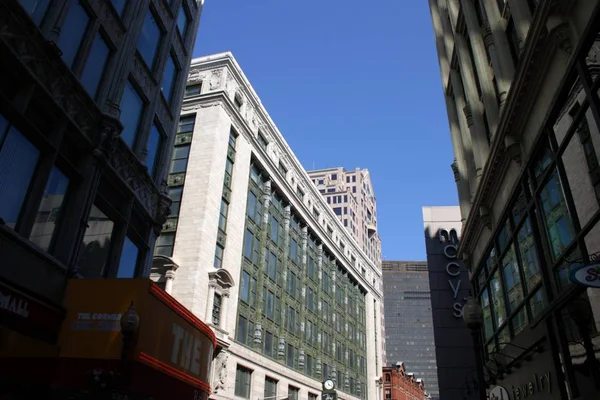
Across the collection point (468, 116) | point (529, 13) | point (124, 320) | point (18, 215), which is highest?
point (468, 116)

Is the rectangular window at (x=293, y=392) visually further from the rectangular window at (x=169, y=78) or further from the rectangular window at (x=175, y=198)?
the rectangular window at (x=169, y=78)

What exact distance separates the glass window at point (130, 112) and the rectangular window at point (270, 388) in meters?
32.5

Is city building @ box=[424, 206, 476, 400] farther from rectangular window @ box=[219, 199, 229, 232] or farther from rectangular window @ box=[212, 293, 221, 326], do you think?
rectangular window @ box=[219, 199, 229, 232]

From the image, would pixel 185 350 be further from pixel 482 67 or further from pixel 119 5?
pixel 482 67

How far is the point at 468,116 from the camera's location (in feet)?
82.1

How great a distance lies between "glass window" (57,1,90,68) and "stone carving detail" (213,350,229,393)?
27198 mm

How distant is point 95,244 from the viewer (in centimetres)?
1656

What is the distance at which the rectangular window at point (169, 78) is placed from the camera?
2276 centimetres

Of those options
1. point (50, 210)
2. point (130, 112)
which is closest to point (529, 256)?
point (50, 210)

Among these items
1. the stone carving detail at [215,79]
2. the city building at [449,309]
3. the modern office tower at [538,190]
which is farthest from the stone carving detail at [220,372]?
the stone carving detail at [215,79]

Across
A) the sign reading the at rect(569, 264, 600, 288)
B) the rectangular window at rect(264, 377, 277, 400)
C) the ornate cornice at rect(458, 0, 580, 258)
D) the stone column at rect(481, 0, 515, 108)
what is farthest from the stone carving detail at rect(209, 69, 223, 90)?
the sign reading the at rect(569, 264, 600, 288)

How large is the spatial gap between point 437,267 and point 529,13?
21.9 metres

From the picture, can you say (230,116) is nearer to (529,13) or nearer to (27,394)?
(529,13)

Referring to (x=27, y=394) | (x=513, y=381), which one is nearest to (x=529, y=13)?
(x=513, y=381)
